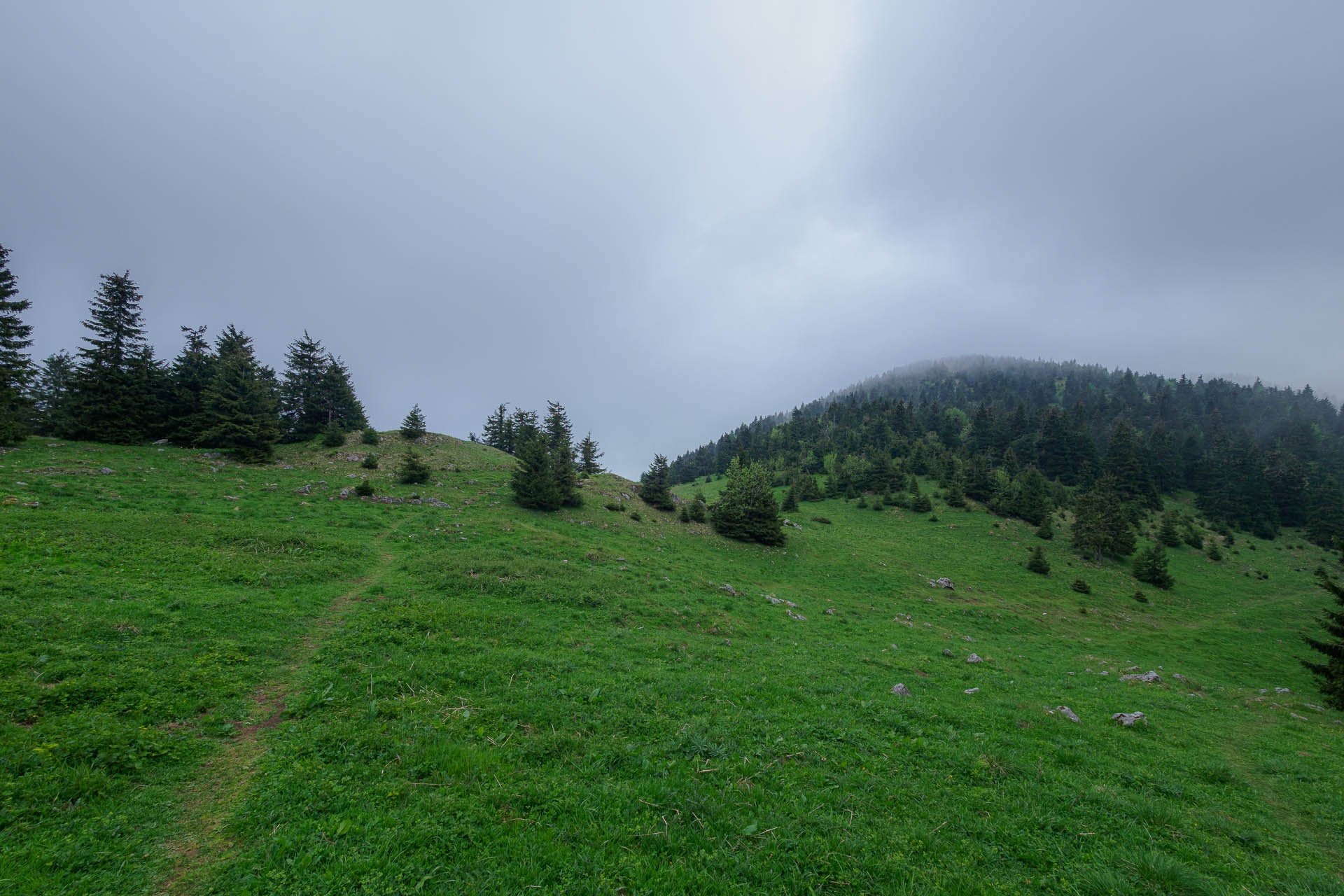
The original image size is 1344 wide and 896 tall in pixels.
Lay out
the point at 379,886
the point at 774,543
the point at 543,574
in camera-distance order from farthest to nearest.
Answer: the point at 774,543
the point at 543,574
the point at 379,886

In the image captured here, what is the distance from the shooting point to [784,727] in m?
10.1

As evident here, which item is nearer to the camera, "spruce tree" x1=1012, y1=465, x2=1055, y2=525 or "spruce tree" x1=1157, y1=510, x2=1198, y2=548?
"spruce tree" x1=1157, y1=510, x2=1198, y2=548

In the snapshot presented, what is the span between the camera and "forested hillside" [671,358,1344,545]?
242 feet

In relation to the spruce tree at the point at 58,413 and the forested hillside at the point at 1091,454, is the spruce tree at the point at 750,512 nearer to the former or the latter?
the forested hillside at the point at 1091,454

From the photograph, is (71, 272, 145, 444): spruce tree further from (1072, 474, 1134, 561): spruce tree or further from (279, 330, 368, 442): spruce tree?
(1072, 474, 1134, 561): spruce tree

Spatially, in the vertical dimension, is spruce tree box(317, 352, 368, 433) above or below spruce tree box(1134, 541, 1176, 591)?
above

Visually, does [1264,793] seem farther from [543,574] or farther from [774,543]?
[774,543]

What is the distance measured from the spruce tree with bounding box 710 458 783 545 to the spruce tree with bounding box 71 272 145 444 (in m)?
52.4

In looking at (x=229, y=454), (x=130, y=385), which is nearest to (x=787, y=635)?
(x=229, y=454)

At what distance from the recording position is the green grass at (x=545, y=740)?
19.2ft

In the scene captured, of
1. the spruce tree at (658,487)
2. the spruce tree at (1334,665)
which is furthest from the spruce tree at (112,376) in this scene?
the spruce tree at (1334,665)

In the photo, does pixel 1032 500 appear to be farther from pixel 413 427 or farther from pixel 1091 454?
pixel 413 427

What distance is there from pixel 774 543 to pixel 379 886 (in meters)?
38.1

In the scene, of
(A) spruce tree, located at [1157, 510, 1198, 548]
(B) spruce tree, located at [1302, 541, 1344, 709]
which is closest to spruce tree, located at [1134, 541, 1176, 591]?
(A) spruce tree, located at [1157, 510, 1198, 548]
